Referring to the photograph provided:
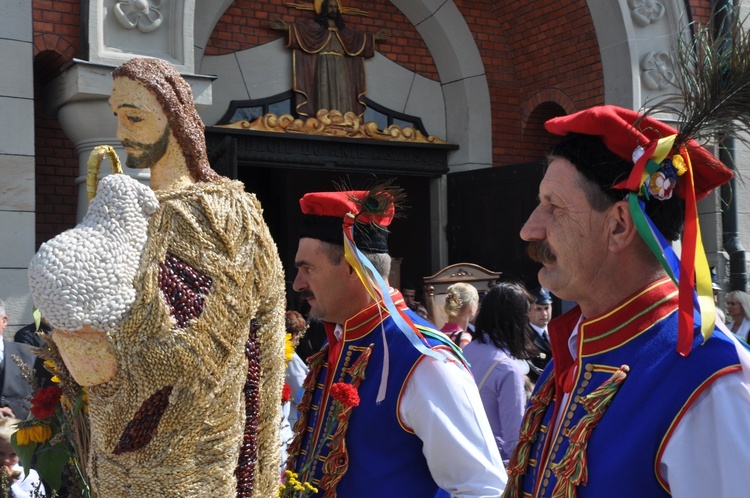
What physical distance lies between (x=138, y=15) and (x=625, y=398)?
6.46 m

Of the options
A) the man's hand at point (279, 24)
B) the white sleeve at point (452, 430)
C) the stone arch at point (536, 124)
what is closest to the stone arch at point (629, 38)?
the stone arch at point (536, 124)

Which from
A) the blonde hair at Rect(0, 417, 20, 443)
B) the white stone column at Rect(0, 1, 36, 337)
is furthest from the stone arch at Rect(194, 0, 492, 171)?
the blonde hair at Rect(0, 417, 20, 443)

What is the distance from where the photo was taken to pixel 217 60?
9.53 meters

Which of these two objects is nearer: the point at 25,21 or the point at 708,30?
the point at 708,30

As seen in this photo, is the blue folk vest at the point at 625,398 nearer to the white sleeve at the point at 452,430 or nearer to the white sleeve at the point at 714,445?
the white sleeve at the point at 714,445

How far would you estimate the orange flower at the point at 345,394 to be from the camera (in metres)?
3.03

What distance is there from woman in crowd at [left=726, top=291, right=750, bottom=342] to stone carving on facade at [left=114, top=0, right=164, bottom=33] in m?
5.63

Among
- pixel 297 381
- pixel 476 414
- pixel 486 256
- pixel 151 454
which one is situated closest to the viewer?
pixel 151 454

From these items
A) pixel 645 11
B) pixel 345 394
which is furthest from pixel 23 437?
pixel 645 11

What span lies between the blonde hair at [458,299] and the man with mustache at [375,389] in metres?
2.91

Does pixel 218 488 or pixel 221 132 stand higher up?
pixel 221 132

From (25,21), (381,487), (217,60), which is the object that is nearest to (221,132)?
(217,60)

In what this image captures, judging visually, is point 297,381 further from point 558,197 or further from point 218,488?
point 558,197

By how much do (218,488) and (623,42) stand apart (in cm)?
828
